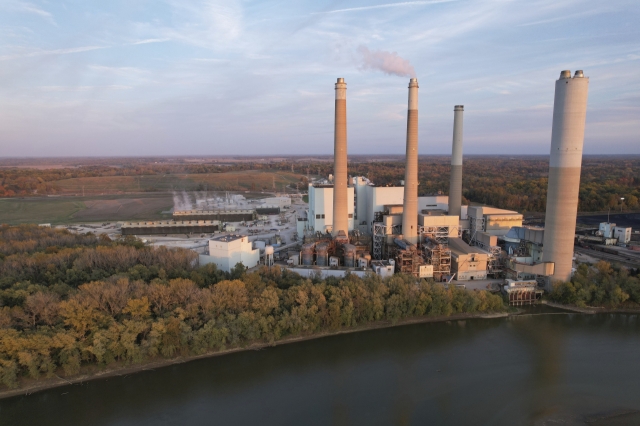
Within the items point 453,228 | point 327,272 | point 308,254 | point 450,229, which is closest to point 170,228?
point 308,254

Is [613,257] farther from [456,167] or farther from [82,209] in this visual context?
[82,209]

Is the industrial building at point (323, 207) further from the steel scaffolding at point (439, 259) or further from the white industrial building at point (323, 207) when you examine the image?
the steel scaffolding at point (439, 259)

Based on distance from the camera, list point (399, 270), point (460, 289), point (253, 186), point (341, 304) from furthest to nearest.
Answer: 1. point (253, 186)
2. point (399, 270)
3. point (460, 289)
4. point (341, 304)

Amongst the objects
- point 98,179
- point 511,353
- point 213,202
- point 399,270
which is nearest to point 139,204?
point 213,202

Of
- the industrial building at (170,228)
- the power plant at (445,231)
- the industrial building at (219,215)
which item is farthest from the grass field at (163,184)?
the power plant at (445,231)

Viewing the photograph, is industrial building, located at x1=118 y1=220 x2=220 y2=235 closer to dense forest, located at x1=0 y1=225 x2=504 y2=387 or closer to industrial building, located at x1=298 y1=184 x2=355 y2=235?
industrial building, located at x1=298 y1=184 x2=355 y2=235

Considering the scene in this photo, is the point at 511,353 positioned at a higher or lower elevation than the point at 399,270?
lower

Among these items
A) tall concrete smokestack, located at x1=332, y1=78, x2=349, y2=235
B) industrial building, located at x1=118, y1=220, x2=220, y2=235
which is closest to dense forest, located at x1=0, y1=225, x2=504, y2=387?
tall concrete smokestack, located at x1=332, y1=78, x2=349, y2=235

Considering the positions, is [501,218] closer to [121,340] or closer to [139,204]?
[121,340]
